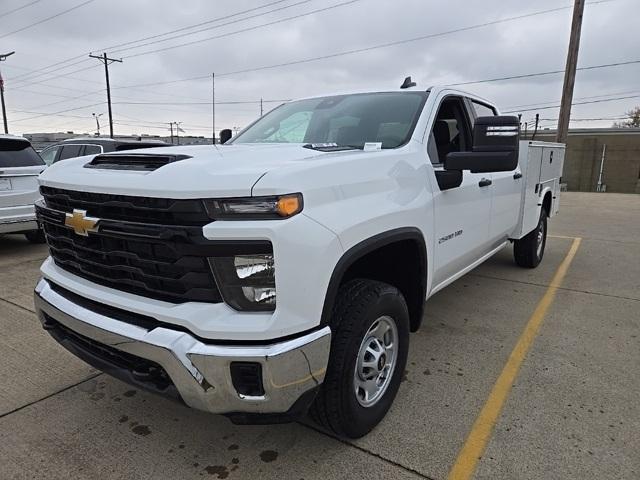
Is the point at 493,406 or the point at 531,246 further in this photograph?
the point at 531,246

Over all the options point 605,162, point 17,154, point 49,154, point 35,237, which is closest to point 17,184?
point 17,154

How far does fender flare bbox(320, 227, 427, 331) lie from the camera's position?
2.10 meters

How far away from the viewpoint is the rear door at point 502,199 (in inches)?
169

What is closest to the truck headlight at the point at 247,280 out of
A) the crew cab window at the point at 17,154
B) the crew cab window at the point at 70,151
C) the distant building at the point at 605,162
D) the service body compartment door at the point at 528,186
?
the service body compartment door at the point at 528,186

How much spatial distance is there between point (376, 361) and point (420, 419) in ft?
1.75

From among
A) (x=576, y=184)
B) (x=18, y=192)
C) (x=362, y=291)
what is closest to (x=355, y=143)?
(x=362, y=291)

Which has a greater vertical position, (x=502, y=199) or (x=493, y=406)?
(x=502, y=199)

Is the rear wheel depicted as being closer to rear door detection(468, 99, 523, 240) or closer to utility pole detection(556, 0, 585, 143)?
rear door detection(468, 99, 523, 240)

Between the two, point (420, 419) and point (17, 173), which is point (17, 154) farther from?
point (420, 419)

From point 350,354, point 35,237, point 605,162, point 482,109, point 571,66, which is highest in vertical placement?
point 571,66

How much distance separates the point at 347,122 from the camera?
3.54m

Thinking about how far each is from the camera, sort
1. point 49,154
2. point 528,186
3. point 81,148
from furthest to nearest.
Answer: point 49,154 < point 81,148 < point 528,186

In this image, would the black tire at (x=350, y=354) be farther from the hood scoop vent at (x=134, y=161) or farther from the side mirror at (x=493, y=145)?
the hood scoop vent at (x=134, y=161)

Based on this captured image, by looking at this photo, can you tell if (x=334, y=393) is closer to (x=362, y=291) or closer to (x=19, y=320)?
(x=362, y=291)
